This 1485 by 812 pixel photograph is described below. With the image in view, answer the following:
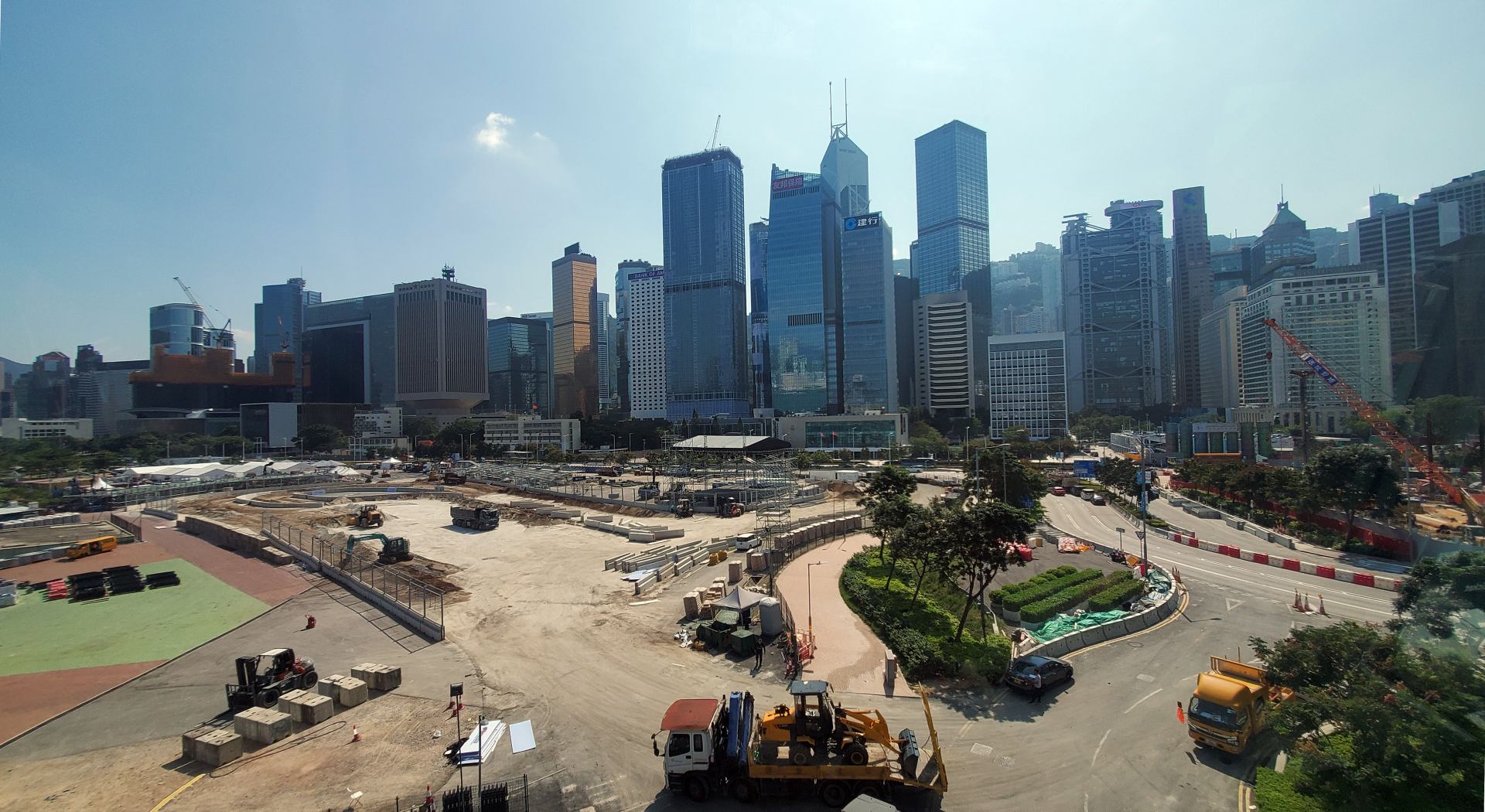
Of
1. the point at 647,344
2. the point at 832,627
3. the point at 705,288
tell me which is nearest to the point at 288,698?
the point at 832,627

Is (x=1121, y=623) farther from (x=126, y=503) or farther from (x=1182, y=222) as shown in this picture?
(x=1182, y=222)

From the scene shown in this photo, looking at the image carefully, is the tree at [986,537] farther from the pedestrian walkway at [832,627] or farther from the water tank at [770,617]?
the water tank at [770,617]

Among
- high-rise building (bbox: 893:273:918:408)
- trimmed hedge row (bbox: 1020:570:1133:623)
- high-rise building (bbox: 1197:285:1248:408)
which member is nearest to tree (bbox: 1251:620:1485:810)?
trimmed hedge row (bbox: 1020:570:1133:623)

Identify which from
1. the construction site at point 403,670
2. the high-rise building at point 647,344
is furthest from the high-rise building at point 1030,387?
the construction site at point 403,670

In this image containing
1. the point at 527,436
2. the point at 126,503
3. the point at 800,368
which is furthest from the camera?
the point at 800,368

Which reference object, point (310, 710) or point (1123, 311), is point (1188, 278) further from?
point (310, 710)

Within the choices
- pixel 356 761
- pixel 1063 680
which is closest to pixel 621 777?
pixel 356 761
